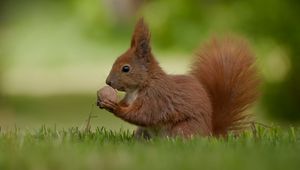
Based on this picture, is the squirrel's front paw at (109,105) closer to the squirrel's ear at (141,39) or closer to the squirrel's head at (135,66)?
the squirrel's head at (135,66)

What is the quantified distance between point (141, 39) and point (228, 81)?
71 centimetres

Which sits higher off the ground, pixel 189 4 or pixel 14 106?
pixel 189 4

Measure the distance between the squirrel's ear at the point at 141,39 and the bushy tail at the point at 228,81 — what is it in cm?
49

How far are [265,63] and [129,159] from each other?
7849mm

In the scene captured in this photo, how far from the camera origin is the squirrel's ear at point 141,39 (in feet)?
19.0

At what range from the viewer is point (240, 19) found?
1359 centimetres

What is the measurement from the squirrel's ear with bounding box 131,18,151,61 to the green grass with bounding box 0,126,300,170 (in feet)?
1.71

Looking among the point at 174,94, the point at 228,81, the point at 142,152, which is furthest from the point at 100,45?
the point at 142,152

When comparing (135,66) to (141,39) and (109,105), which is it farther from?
(109,105)

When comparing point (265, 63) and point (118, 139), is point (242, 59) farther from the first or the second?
point (265, 63)

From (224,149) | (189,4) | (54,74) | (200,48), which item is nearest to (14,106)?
(54,74)

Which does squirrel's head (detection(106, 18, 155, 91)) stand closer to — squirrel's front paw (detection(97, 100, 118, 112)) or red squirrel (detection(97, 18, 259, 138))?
red squirrel (detection(97, 18, 259, 138))

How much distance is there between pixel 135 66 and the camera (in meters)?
5.87

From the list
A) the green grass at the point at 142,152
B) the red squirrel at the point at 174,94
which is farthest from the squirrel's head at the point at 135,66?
the green grass at the point at 142,152
